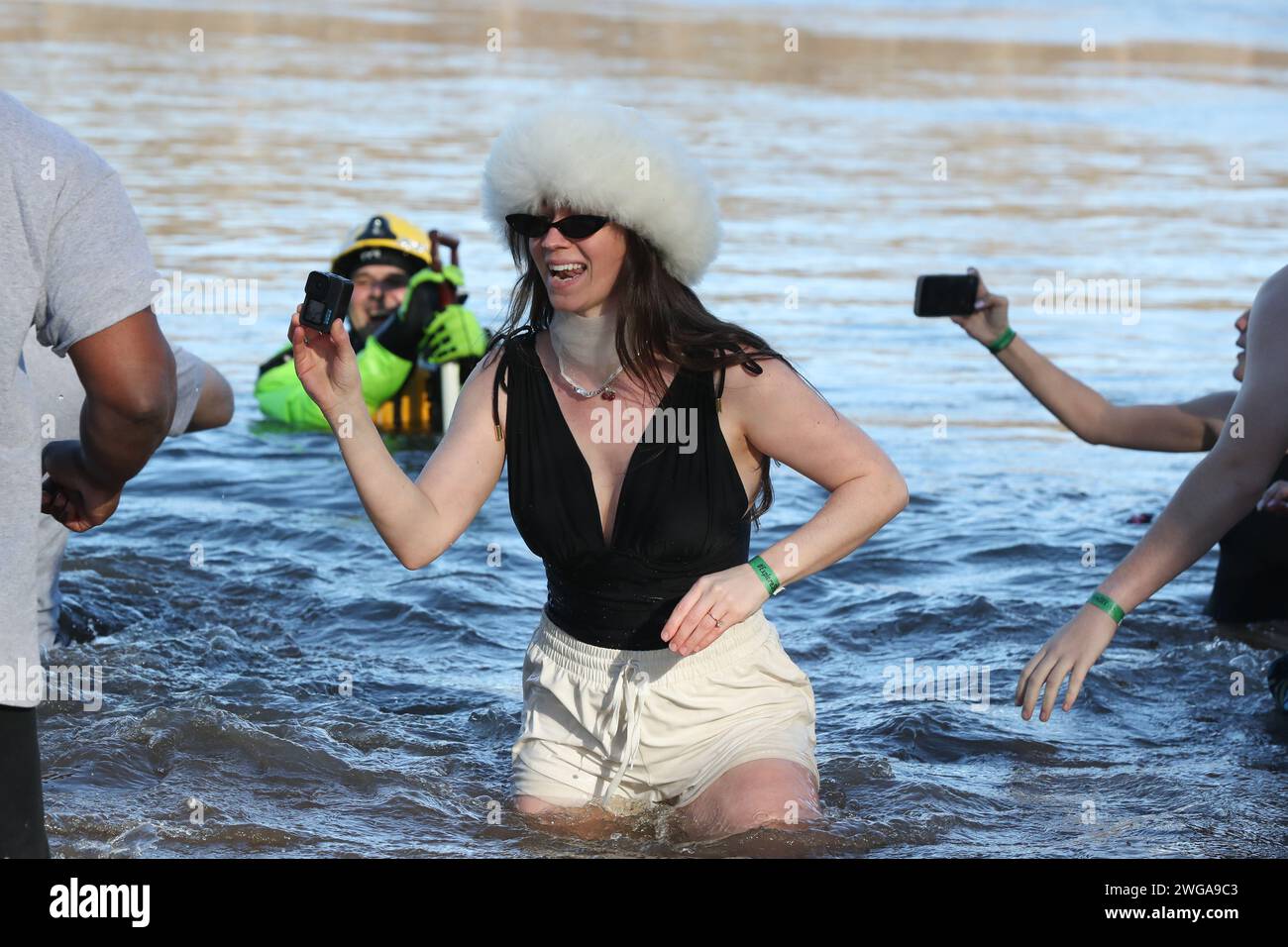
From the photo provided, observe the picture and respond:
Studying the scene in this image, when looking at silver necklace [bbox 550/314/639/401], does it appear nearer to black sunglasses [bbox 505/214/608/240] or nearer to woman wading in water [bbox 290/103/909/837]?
woman wading in water [bbox 290/103/909/837]

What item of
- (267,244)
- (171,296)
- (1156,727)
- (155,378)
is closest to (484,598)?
(1156,727)

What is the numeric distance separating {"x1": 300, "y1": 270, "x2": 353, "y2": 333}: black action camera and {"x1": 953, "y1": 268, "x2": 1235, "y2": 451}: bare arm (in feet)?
7.43

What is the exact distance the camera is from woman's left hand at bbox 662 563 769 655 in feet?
12.1

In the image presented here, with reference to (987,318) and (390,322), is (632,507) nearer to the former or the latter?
(987,318)

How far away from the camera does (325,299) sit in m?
3.40

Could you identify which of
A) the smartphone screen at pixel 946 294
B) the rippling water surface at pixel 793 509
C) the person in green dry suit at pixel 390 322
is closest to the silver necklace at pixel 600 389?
the rippling water surface at pixel 793 509

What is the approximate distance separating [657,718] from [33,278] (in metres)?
1.91

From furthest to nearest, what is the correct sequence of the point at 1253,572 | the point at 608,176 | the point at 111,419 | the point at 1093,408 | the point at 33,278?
the point at 1253,572, the point at 1093,408, the point at 608,176, the point at 111,419, the point at 33,278

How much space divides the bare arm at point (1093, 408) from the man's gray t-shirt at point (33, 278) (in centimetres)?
293

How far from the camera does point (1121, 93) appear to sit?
2364 centimetres

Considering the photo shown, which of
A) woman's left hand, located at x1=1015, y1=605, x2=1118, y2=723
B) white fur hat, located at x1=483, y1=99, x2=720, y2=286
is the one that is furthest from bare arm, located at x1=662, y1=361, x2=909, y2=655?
woman's left hand, located at x1=1015, y1=605, x2=1118, y2=723

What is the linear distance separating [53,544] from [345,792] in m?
1.14

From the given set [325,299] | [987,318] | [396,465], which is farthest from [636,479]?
[987,318]

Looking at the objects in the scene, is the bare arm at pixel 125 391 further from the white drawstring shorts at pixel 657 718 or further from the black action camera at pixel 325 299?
the white drawstring shorts at pixel 657 718
